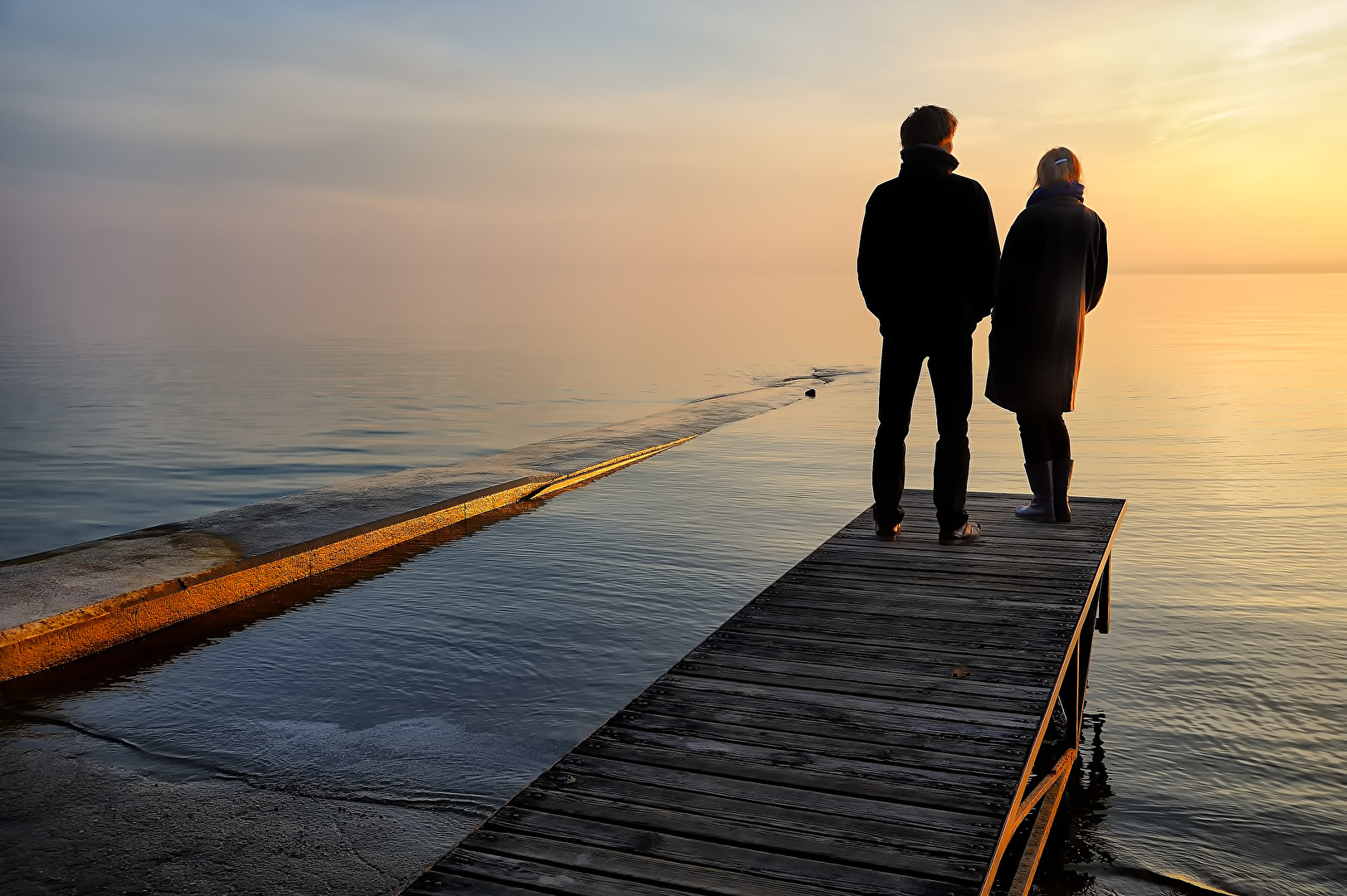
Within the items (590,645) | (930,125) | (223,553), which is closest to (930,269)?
(930,125)

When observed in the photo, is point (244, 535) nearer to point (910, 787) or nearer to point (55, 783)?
point (55, 783)

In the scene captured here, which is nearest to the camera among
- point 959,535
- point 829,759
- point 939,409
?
point 829,759

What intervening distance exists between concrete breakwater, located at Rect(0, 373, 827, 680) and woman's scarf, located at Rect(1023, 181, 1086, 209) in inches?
Answer: 260

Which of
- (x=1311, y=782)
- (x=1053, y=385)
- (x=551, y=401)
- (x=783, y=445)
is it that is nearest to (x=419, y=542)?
(x=1053, y=385)

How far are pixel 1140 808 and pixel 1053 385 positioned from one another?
2.41 metres

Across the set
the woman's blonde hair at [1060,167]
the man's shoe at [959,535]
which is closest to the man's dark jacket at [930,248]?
the woman's blonde hair at [1060,167]

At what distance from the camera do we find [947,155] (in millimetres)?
5531

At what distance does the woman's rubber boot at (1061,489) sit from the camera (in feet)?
23.0

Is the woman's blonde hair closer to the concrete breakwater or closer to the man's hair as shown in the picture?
the man's hair

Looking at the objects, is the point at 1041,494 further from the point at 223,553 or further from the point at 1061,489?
the point at 223,553

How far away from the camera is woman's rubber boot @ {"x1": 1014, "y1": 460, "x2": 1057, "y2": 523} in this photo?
7.01 meters

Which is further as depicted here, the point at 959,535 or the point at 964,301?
the point at 959,535

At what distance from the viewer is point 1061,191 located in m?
6.34

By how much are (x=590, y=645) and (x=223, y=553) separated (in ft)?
11.1
